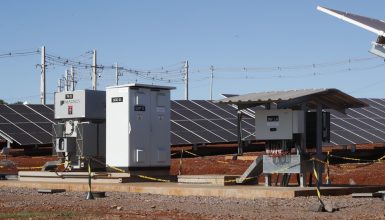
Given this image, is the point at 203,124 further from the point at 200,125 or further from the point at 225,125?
the point at 225,125

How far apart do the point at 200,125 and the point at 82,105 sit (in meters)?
20.2

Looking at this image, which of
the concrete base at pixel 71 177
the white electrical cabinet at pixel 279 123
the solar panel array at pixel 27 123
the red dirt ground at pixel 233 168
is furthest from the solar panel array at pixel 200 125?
the white electrical cabinet at pixel 279 123

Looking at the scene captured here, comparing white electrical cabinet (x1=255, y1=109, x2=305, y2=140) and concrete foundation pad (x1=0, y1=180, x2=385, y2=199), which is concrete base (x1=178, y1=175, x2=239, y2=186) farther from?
white electrical cabinet (x1=255, y1=109, x2=305, y2=140)

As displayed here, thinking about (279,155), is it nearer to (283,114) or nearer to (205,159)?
(283,114)

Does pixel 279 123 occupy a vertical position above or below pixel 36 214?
above

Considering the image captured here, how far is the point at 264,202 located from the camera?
1625cm

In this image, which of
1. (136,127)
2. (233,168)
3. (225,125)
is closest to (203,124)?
(225,125)

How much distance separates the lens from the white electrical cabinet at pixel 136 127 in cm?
2183

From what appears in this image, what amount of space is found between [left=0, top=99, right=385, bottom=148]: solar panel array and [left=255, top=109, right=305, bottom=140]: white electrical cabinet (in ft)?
65.2

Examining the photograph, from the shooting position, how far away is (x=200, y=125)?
43125 millimetres

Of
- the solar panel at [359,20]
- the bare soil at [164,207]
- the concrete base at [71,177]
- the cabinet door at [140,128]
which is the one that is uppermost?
the solar panel at [359,20]

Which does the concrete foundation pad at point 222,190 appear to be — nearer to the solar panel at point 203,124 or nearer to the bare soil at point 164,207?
the bare soil at point 164,207

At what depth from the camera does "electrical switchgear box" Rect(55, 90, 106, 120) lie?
2333 centimetres

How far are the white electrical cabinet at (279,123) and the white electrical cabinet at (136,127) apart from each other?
13.7 feet
